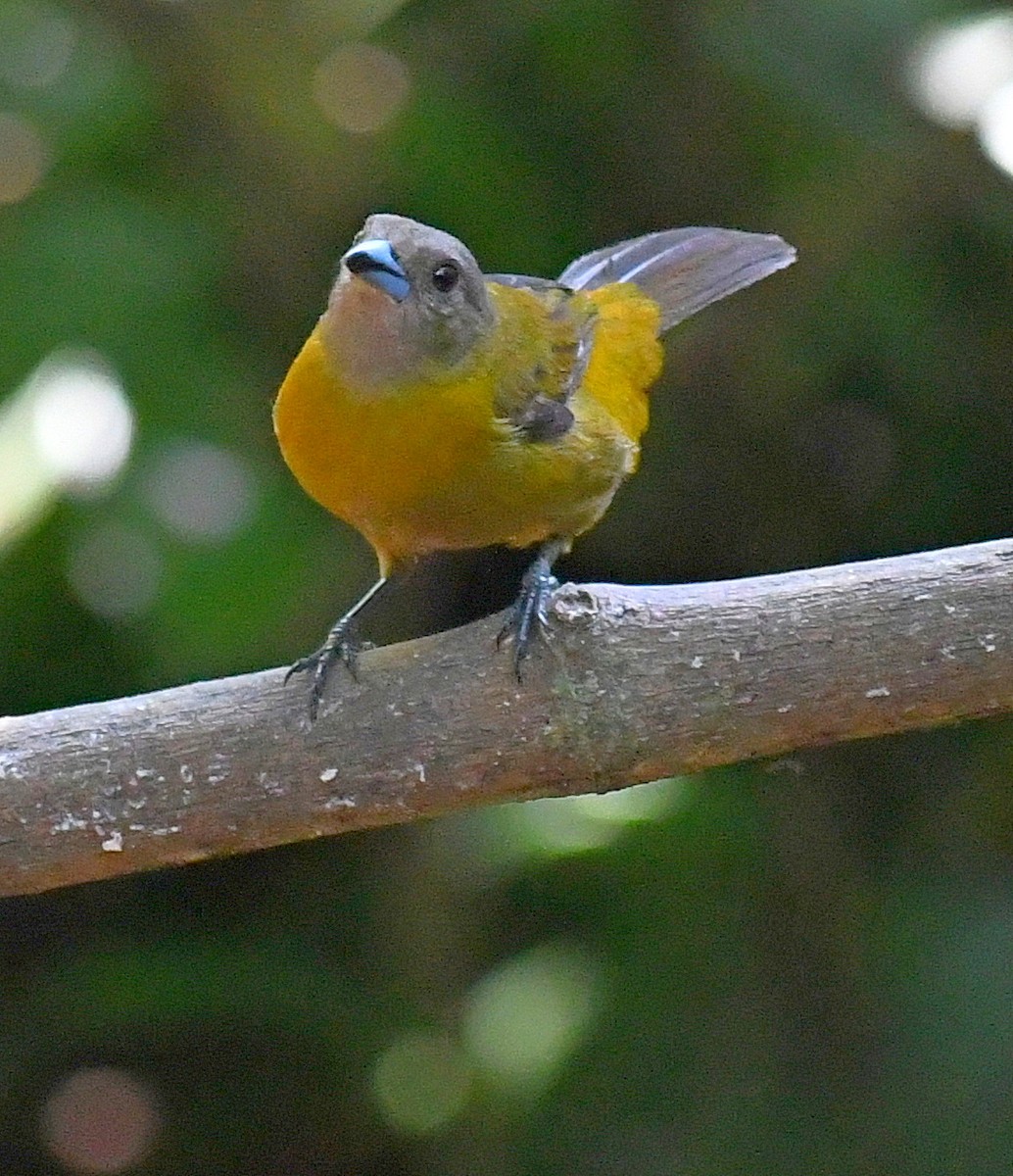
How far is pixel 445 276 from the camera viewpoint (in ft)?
8.66

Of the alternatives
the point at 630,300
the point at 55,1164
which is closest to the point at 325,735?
the point at 630,300

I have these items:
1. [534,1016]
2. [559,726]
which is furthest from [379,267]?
[534,1016]

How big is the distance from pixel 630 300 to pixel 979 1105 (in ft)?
4.84

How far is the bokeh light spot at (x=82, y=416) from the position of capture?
3158 mm

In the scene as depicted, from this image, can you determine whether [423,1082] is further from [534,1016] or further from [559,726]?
[559,726]

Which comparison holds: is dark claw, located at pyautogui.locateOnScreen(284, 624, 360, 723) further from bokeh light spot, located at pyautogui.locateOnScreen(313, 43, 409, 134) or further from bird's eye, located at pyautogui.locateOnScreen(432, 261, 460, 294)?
bokeh light spot, located at pyautogui.locateOnScreen(313, 43, 409, 134)

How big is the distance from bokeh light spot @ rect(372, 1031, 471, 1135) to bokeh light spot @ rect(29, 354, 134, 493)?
1.18m

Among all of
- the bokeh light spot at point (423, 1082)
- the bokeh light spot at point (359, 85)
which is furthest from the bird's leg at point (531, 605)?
the bokeh light spot at point (359, 85)

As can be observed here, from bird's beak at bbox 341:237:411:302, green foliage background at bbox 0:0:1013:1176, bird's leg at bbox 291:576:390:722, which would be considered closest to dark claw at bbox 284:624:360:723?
bird's leg at bbox 291:576:390:722

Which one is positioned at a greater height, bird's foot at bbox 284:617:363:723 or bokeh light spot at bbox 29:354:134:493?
bokeh light spot at bbox 29:354:134:493

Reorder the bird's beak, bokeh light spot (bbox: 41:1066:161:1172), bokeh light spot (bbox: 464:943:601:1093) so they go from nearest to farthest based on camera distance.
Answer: the bird's beak < bokeh light spot (bbox: 464:943:601:1093) < bokeh light spot (bbox: 41:1066:161:1172)

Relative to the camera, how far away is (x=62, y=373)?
3.30 meters

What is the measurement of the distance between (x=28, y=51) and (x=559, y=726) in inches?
78.5

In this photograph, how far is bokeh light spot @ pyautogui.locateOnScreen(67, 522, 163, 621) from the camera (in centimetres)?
319
